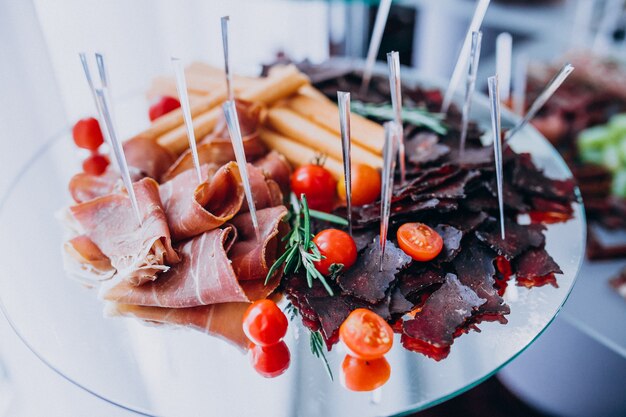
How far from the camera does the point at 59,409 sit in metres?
1.40

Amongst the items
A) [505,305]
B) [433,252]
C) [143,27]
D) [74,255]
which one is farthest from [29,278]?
[143,27]

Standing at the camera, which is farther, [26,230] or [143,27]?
[143,27]

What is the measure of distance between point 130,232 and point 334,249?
43cm

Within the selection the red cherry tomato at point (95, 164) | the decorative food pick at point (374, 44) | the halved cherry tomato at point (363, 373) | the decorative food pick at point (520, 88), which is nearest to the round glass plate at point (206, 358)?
the halved cherry tomato at point (363, 373)

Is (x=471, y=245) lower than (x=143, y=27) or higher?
lower

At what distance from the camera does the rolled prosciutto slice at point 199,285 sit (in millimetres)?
1051

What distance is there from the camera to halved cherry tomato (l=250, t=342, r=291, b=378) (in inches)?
38.0

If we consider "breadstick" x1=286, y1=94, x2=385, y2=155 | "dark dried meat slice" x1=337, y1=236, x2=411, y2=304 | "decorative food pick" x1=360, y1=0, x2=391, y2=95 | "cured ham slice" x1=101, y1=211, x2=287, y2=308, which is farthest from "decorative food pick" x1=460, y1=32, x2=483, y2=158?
"cured ham slice" x1=101, y1=211, x2=287, y2=308

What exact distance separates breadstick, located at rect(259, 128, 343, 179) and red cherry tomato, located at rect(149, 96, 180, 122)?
29cm

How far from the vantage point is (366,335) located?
0.95m

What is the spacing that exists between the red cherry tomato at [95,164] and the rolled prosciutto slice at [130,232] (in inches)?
11.6

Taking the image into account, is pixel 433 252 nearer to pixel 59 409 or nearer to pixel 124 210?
pixel 124 210

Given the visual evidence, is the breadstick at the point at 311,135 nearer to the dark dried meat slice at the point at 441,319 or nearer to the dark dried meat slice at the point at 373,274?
the dark dried meat slice at the point at 373,274

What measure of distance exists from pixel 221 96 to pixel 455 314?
3.06 feet
